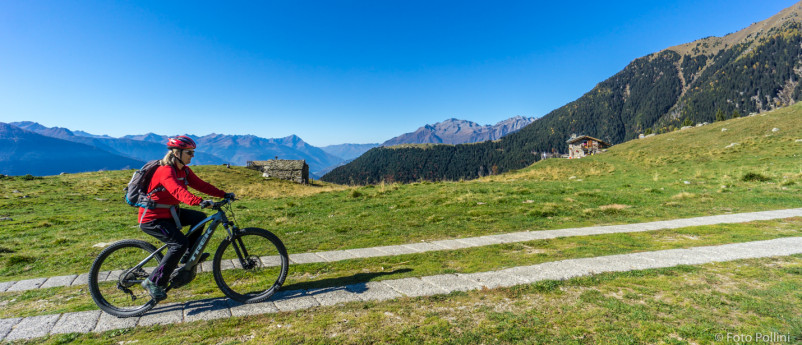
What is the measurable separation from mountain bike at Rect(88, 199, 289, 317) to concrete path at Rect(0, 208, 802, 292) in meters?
1.37

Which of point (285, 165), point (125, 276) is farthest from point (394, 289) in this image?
point (285, 165)

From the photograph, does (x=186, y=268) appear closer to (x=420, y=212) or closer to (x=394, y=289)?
(x=394, y=289)

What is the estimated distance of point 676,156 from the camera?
29.4m

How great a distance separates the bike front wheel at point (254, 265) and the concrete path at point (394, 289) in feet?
0.74

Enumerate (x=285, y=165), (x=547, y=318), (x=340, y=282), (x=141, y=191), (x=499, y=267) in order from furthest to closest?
(x=285, y=165), (x=499, y=267), (x=340, y=282), (x=141, y=191), (x=547, y=318)

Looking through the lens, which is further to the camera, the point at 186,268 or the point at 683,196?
the point at 683,196

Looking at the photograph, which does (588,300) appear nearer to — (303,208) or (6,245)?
(303,208)

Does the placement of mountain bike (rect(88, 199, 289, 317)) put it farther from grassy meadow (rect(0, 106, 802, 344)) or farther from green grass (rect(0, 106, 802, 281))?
green grass (rect(0, 106, 802, 281))

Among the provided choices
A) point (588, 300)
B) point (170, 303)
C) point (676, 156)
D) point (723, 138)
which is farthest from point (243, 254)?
point (723, 138)

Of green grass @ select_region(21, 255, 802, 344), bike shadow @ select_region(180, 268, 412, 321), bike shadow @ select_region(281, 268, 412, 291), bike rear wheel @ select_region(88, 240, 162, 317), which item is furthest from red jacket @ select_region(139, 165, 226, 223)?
bike shadow @ select_region(281, 268, 412, 291)

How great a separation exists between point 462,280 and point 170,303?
462 cm

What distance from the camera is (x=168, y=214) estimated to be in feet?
16.5

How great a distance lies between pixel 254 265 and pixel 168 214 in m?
1.64

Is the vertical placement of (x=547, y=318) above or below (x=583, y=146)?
below
